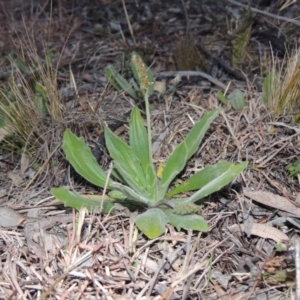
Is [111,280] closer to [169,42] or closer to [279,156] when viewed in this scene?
[279,156]

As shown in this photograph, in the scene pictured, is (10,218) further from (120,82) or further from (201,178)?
(120,82)

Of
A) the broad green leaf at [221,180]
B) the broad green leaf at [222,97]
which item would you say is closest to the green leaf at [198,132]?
the broad green leaf at [221,180]

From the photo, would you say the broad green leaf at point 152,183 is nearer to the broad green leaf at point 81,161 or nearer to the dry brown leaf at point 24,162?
the broad green leaf at point 81,161

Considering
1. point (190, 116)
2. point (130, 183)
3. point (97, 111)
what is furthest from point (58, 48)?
point (130, 183)

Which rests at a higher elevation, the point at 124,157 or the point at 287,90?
the point at 287,90

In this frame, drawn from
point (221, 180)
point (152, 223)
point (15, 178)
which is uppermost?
point (221, 180)

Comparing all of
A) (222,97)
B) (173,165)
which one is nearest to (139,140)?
(173,165)
